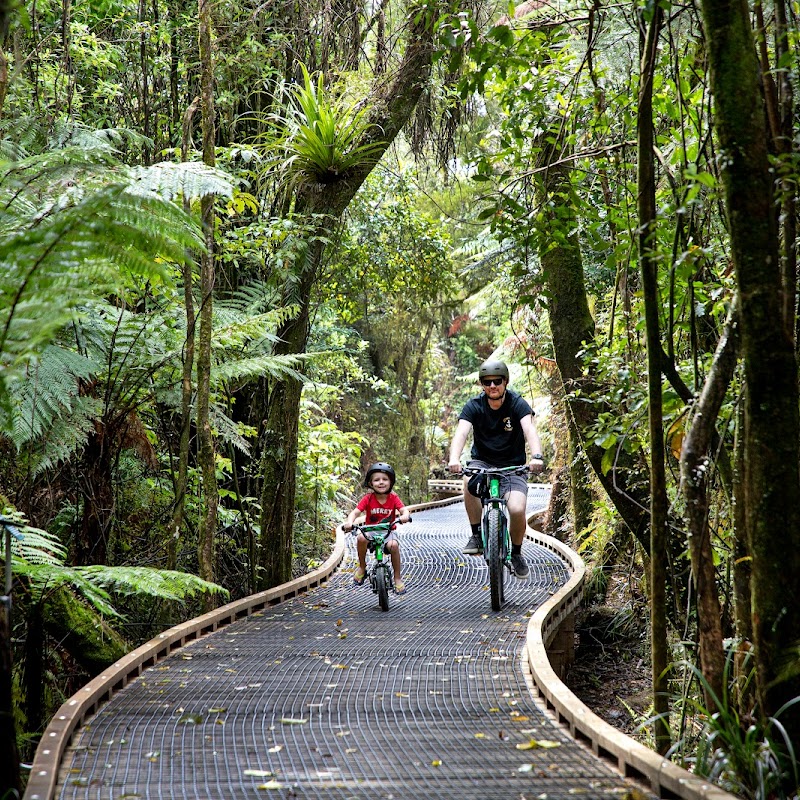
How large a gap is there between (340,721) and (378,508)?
3266 mm

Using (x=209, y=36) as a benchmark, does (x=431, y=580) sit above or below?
below

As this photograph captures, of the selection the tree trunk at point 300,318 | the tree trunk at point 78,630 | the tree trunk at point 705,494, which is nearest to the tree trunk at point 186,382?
the tree trunk at point 78,630

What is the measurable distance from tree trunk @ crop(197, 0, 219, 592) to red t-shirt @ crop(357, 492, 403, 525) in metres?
1.39

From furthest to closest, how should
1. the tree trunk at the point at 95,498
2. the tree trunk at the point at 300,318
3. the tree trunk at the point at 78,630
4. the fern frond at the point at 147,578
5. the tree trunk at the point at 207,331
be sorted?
the tree trunk at the point at 300,318, the tree trunk at the point at 95,498, the tree trunk at the point at 207,331, the tree trunk at the point at 78,630, the fern frond at the point at 147,578

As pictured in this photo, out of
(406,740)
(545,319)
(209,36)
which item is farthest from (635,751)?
(545,319)

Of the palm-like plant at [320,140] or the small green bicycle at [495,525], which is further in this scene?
the palm-like plant at [320,140]

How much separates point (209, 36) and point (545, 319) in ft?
25.4

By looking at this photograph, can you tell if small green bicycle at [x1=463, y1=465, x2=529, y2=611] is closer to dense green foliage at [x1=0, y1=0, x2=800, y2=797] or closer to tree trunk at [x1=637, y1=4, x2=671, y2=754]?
dense green foliage at [x1=0, y1=0, x2=800, y2=797]

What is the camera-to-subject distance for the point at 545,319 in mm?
12953

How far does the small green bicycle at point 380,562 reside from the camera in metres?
6.93

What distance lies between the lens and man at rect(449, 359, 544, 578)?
685cm

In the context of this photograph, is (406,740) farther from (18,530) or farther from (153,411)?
(153,411)

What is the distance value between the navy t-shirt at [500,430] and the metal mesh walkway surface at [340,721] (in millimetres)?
1181

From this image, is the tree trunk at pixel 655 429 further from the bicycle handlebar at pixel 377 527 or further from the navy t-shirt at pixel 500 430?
the bicycle handlebar at pixel 377 527
